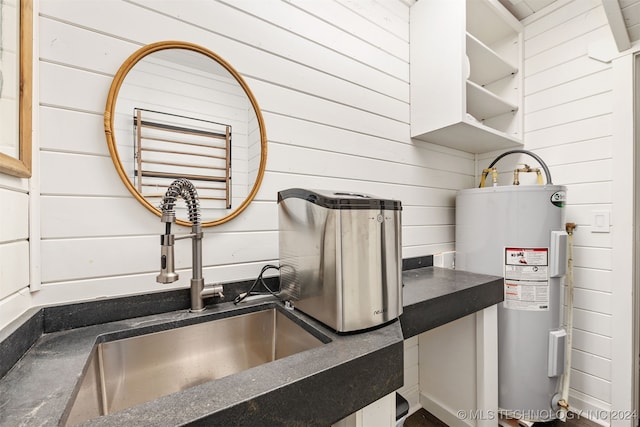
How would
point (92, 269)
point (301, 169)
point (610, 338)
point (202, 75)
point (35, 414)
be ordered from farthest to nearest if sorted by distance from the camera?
point (610, 338), point (301, 169), point (202, 75), point (92, 269), point (35, 414)

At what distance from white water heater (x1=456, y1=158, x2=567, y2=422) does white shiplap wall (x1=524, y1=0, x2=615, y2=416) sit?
0.33 m

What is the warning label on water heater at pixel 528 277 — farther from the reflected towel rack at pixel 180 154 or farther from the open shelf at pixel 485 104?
the reflected towel rack at pixel 180 154

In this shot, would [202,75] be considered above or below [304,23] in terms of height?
below

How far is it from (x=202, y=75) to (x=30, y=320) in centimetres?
86

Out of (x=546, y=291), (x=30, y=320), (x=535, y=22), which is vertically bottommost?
(x=546, y=291)

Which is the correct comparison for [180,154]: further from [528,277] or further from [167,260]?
[528,277]

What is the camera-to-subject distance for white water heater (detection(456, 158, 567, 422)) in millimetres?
1339

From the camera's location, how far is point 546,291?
1.34m

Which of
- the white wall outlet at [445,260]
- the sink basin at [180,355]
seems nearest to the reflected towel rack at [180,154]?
the sink basin at [180,355]

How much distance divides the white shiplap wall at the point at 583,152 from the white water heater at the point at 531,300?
1.08ft

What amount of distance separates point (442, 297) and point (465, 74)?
112 cm

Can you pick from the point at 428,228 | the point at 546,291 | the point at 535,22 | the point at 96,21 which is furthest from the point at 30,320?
the point at 535,22

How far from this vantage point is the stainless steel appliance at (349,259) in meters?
0.70

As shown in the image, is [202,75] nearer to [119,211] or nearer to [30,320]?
[119,211]
